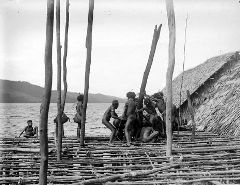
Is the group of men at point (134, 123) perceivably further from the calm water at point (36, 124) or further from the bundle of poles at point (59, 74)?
the calm water at point (36, 124)

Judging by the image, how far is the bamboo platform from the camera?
5543 mm

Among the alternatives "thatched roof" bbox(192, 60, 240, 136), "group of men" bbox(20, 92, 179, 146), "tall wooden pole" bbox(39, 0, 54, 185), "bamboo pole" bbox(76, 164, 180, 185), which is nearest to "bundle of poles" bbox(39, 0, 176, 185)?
"tall wooden pole" bbox(39, 0, 54, 185)

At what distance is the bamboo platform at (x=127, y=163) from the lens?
218 inches

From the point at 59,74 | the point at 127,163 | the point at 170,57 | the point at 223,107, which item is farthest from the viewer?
the point at 223,107

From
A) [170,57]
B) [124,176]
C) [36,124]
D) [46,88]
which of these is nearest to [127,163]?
[124,176]

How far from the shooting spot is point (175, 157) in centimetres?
689

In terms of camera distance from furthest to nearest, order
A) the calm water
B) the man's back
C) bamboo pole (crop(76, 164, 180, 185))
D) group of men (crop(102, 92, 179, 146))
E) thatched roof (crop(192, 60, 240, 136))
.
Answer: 1. the calm water
2. thatched roof (crop(192, 60, 240, 136))
3. the man's back
4. group of men (crop(102, 92, 179, 146))
5. bamboo pole (crop(76, 164, 180, 185))

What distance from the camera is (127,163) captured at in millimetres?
6586

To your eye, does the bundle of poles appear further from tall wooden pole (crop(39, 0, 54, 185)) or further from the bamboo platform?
the bamboo platform

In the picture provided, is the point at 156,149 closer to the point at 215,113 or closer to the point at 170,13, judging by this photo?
the point at 170,13

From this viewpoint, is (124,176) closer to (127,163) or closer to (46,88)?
(127,163)

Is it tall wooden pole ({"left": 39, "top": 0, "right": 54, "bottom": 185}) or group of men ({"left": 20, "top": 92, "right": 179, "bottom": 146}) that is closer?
tall wooden pole ({"left": 39, "top": 0, "right": 54, "bottom": 185})

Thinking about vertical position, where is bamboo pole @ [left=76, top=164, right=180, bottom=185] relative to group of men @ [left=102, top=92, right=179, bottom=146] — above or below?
below

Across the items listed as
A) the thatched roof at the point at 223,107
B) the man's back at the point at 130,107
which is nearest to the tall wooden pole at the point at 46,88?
the man's back at the point at 130,107
